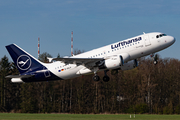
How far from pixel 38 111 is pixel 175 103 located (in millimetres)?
39391

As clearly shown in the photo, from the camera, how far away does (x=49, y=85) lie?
89.5 metres

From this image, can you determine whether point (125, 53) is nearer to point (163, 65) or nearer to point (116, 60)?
point (116, 60)

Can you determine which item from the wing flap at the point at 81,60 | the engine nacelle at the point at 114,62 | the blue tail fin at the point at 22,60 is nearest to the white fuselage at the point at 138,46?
the engine nacelle at the point at 114,62

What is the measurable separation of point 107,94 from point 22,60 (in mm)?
44102

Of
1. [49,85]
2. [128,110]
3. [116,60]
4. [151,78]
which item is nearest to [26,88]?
[49,85]

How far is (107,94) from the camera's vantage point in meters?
90.9

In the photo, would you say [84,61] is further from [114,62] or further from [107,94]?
[107,94]

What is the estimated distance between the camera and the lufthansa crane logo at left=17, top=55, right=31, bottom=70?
50.8 m

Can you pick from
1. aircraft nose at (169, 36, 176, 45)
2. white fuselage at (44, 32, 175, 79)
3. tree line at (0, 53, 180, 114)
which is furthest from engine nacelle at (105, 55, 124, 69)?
tree line at (0, 53, 180, 114)

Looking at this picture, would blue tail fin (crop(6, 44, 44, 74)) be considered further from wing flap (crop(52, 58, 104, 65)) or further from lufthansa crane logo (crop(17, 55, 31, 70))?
wing flap (crop(52, 58, 104, 65))

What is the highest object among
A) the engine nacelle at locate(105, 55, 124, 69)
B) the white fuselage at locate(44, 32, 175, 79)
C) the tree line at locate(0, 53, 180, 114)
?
the white fuselage at locate(44, 32, 175, 79)

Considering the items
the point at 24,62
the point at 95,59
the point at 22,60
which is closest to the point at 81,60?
Result: the point at 95,59

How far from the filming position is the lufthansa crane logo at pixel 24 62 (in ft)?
167

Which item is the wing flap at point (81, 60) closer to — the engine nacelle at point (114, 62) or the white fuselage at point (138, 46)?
the engine nacelle at point (114, 62)
